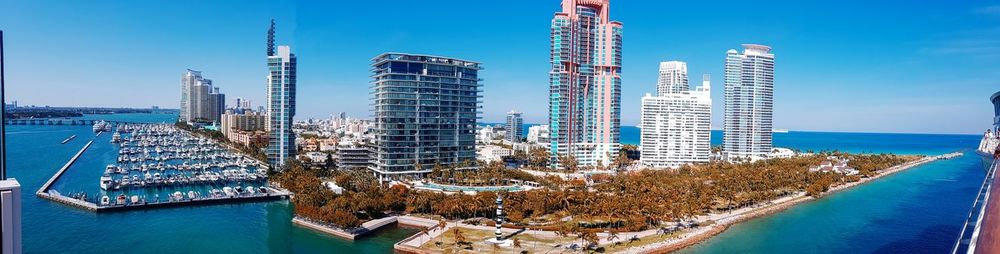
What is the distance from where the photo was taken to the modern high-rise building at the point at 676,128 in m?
44.0

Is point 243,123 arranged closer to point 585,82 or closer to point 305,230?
point 585,82

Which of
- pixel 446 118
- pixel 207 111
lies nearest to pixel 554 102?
pixel 446 118

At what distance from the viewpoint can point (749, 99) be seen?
48375 millimetres

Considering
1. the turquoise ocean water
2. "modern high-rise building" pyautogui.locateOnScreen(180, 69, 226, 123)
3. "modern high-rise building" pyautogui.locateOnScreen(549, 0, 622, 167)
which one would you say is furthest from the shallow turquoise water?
"modern high-rise building" pyautogui.locateOnScreen(180, 69, 226, 123)

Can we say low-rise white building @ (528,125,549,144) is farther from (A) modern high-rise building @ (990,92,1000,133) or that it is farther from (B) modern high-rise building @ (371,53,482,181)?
(A) modern high-rise building @ (990,92,1000,133)

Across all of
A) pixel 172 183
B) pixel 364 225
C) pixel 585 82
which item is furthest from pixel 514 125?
pixel 364 225

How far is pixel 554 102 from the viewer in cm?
3994

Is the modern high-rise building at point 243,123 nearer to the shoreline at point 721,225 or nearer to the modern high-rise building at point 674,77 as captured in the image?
the modern high-rise building at point 674,77

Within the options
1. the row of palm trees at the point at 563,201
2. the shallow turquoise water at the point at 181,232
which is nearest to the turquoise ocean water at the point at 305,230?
the shallow turquoise water at the point at 181,232

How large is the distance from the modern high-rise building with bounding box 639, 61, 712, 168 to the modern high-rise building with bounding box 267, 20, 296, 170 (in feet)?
84.3

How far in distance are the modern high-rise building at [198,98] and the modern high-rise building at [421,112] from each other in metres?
71.8

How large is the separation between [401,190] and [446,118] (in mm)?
8713

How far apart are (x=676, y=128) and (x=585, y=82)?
29.4 ft

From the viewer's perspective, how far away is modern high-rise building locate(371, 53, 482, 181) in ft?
103
